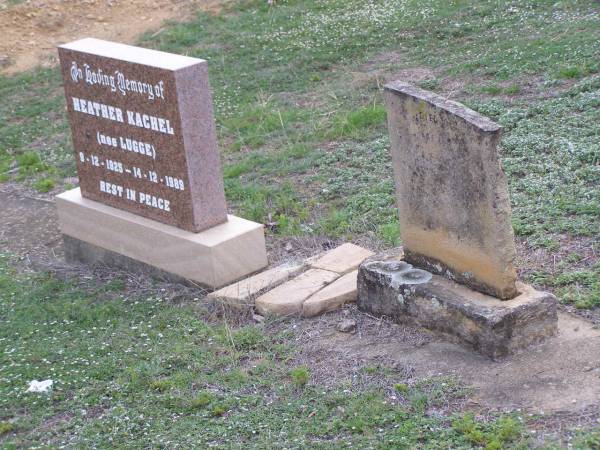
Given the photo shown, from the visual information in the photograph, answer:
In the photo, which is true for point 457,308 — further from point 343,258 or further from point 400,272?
point 343,258

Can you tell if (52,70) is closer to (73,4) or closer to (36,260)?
(73,4)

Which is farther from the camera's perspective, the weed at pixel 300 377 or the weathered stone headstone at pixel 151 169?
the weathered stone headstone at pixel 151 169

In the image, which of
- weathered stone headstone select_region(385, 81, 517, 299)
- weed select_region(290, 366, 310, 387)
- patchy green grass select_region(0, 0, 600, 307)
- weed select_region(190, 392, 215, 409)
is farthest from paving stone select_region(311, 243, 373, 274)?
weed select_region(190, 392, 215, 409)

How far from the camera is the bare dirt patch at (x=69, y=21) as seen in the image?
13.0m

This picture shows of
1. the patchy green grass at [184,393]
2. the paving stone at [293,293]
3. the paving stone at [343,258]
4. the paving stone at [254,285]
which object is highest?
the paving stone at [343,258]

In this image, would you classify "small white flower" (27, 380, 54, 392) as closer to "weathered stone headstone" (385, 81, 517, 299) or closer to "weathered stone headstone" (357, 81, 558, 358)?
"weathered stone headstone" (357, 81, 558, 358)

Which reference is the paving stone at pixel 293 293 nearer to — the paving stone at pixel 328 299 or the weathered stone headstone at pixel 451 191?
the paving stone at pixel 328 299

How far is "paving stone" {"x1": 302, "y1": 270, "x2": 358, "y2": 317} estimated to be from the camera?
612 cm

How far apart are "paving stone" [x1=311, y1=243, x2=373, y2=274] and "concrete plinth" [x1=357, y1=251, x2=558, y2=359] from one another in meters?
0.61

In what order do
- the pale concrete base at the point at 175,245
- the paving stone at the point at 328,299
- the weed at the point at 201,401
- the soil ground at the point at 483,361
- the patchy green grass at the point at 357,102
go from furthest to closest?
the patchy green grass at the point at 357,102 < the pale concrete base at the point at 175,245 < the paving stone at the point at 328,299 < the weed at the point at 201,401 < the soil ground at the point at 483,361

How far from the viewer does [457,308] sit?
5.31m

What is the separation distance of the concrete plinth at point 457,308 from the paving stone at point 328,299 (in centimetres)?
21

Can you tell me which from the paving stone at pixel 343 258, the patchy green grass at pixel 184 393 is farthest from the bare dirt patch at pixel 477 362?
the paving stone at pixel 343 258

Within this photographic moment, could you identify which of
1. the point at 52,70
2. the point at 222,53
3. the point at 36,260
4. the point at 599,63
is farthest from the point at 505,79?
the point at 52,70
